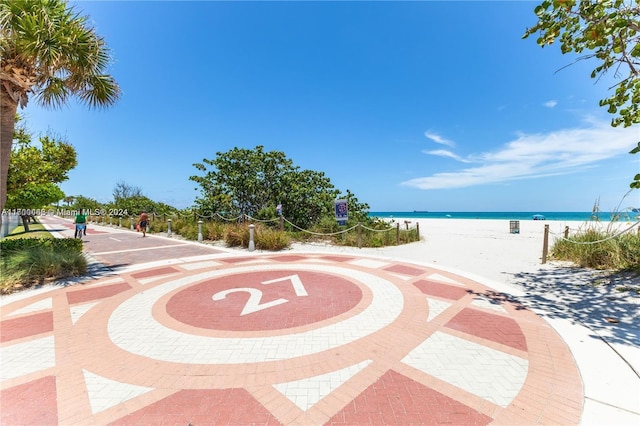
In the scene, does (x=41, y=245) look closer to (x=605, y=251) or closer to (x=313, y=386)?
(x=313, y=386)

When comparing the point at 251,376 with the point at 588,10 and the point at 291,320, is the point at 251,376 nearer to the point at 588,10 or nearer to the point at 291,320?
the point at 291,320

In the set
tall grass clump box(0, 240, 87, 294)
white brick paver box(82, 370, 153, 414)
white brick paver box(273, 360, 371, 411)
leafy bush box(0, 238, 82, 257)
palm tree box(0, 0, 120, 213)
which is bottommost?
white brick paver box(82, 370, 153, 414)

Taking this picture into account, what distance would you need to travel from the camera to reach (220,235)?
1470 centimetres

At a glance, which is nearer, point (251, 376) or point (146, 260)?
point (251, 376)

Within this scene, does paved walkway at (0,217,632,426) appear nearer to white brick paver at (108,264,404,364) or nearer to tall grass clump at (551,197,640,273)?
white brick paver at (108,264,404,364)

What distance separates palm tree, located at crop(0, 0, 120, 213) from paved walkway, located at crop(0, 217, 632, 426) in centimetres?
514

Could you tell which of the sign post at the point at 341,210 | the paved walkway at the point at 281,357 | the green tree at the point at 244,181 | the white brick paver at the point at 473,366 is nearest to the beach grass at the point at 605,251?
the paved walkway at the point at 281,357

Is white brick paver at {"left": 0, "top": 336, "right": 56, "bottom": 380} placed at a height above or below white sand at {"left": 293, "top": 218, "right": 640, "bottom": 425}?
below

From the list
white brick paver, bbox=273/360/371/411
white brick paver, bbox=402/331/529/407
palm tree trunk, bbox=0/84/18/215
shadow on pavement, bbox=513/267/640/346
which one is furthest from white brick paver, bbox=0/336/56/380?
shadow on pavement, bbox=513/267/640/346

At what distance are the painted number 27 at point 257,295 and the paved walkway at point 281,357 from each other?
54mm

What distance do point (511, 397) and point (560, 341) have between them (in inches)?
77.0

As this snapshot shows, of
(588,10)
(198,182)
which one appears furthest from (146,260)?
(588,10)

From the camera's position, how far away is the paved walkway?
8.00 ft

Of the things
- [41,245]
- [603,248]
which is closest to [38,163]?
[41,245]
